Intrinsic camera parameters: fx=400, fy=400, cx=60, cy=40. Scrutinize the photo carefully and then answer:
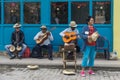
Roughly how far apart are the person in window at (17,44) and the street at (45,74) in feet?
4.51

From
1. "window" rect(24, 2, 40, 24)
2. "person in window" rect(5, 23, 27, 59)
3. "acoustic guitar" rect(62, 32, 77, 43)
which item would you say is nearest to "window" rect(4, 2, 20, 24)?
"window" rect(24, 2, 40, 24)

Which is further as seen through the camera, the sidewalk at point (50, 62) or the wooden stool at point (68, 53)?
the sidewalk at point (50, 62)

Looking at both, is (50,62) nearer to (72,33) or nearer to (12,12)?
(72,33)

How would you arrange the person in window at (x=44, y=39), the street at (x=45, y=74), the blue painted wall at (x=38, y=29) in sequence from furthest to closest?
the blue painted wall at (x=38, y=29), the person in window at (x=44, y=39), the street at (x=45, y=74)

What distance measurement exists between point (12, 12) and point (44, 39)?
186cm

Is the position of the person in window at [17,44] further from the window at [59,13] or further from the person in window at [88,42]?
the person in window at [88,42]

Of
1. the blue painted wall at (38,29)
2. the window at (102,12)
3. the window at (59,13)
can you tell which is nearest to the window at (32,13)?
the blue painted wall at (38,29)

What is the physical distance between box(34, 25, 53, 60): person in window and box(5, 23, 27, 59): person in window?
553 millimetres

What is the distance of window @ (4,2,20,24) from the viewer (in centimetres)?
1549

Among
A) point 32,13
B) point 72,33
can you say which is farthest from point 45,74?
point 32,13

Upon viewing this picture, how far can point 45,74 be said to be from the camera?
40.7 feet

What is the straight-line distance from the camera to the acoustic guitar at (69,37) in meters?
14.2

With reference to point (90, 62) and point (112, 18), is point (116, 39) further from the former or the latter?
point (90, 62)

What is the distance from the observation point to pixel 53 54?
15.3 meters
